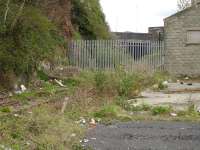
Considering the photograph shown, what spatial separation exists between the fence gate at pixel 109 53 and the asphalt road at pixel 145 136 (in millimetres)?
18404

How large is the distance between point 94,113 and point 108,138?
3.87 m

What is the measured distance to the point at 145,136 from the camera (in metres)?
10.7

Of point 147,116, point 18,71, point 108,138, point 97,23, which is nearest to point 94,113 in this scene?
point 147,116

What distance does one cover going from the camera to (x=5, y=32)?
63.4ft

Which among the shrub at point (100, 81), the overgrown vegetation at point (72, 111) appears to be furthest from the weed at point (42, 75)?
the shrub at point (100, 81)

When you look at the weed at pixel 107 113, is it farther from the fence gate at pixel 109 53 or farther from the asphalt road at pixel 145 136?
the fence gate at pixel 109 53

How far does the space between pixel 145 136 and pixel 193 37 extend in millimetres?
21212

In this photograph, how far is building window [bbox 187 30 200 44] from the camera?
31094 millimetres

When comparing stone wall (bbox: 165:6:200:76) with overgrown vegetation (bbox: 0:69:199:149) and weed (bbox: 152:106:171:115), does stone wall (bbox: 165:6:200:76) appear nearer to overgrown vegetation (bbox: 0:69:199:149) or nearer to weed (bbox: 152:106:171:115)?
overgrown vegetation (bbox: 0:69:199:149)

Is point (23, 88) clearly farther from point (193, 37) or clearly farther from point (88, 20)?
point (88, 20)

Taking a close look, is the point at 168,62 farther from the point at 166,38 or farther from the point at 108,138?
the point at 108,138

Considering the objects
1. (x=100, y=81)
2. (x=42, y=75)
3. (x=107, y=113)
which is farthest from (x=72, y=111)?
(x=42, y=75)

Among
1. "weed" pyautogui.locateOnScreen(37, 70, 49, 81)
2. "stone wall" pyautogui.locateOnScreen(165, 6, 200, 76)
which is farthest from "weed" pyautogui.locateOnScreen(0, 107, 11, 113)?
"stone wall" pyautogui.locateOnScreen(165, 6, 200, 76)

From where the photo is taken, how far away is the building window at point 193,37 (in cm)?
3109
